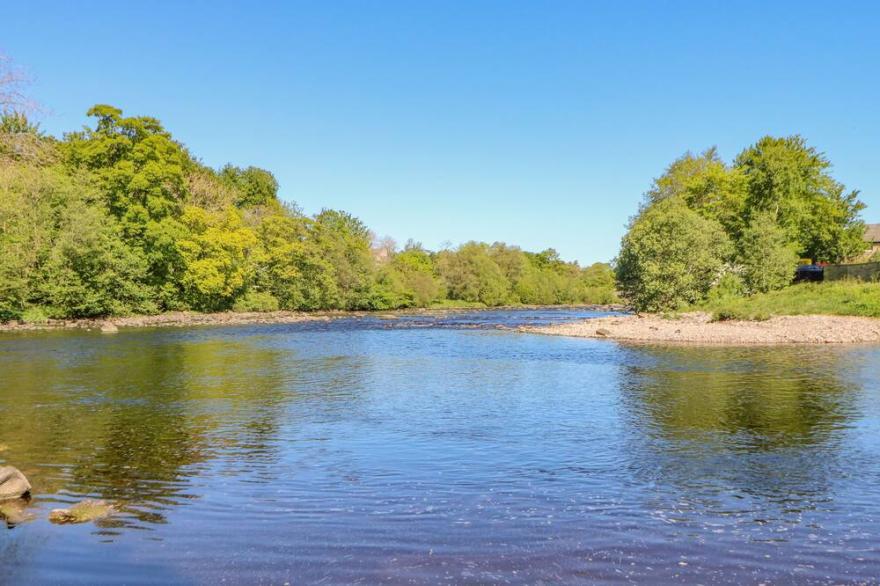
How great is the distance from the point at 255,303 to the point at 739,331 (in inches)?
2369

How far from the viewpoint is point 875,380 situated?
1003 inches

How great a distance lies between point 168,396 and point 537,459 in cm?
1513

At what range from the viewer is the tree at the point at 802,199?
73688mm

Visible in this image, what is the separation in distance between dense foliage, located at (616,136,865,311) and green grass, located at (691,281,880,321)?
4.58 meters

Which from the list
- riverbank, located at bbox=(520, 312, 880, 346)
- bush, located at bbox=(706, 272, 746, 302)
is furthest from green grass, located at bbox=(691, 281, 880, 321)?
bush, located at bbox=(706, 272, 746, 302)

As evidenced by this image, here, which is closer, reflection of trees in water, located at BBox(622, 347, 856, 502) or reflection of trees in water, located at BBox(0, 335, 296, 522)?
reflection of trees in water, located at BBox(0, 335, 296, 522)

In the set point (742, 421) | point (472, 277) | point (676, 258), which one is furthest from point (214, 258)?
point (742, 421)

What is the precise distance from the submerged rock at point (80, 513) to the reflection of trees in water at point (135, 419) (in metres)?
0.52

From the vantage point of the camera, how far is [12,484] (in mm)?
11500

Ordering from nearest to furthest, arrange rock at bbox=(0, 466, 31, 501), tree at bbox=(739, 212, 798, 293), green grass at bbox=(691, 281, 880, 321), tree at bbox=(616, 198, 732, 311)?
rock at bbox=(0, 466, 31, 501) → green grass at bbox=(691, 281, 880, 321) → tree at bbox=(616, 198, 732, 311) → tree at bbox=(739, 212, 798, 293)

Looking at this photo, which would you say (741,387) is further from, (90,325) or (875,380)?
(90,325)

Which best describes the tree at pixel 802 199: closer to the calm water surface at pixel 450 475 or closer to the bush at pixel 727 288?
the bush at pixel 727 288

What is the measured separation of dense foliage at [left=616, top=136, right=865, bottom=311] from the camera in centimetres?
6338

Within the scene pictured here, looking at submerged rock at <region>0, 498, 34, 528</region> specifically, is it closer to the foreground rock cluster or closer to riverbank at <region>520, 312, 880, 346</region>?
the foreground rock cluster
